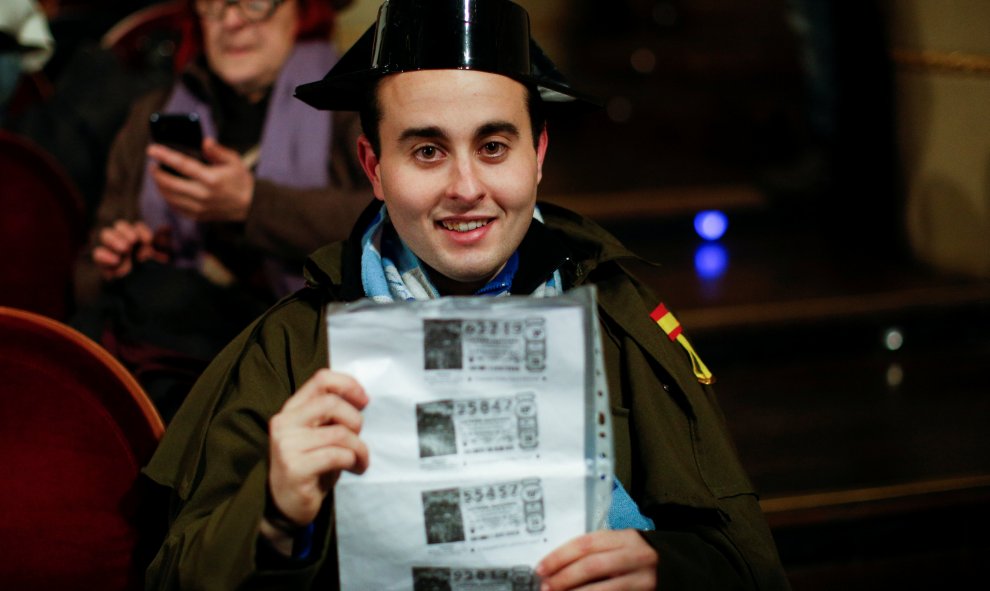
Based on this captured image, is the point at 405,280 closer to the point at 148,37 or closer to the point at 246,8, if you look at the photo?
the point at 246,8

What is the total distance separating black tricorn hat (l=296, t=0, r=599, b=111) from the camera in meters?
1.28

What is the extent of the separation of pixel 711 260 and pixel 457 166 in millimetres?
2759

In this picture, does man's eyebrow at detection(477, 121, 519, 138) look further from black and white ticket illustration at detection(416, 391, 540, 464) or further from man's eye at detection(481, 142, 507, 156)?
black and white ticket illustration at detection(416, 391, 540, 464)

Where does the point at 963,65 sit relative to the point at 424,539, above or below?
above

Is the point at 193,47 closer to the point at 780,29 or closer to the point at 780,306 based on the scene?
the point at 780,306

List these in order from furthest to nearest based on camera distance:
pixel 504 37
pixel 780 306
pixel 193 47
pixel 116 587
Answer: pixel 780 306 < pixel 193 47 < pixel 116 587 < pixel 504 37

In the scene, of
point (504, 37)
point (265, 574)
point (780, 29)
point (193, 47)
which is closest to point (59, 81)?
point (193, 47)

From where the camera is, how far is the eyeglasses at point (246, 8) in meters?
2.29

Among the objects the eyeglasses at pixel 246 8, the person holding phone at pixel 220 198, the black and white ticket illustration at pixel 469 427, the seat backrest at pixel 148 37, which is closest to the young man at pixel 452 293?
the black and white ticket illustration at pixel 469 427

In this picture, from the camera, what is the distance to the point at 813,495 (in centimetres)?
245

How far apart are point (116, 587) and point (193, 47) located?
1.67 meters

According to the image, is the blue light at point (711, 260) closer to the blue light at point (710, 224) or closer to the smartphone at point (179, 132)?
the blue light at point (710, 224)

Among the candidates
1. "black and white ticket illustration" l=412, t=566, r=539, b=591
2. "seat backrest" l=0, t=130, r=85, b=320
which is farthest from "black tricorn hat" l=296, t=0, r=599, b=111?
"seat backrest" l=0, t=130, r=85, b=320

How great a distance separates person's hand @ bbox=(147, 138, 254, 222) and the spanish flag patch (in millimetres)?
949
